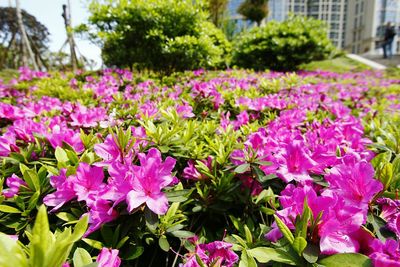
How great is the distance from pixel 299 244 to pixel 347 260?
0.36ft

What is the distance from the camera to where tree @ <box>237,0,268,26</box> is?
2169cm

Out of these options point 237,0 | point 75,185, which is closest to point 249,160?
point 75,185

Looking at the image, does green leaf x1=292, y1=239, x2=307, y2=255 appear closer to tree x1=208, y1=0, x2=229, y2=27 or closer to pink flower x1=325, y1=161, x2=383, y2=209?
pink flower x1=325, y1=161, x2=383, y2=209

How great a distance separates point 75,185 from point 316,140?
1.03 meters

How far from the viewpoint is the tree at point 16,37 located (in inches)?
501

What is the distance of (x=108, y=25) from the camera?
600 cm

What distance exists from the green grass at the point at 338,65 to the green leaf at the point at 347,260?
1310cm

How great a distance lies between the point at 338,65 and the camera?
14477mm

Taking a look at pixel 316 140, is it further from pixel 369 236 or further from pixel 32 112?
pixel 32 112

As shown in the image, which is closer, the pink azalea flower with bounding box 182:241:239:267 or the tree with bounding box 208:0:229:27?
the pink azalea flower with bounding box 182:241:239:267

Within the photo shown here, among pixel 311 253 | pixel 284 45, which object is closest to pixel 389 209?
pixel 311 253

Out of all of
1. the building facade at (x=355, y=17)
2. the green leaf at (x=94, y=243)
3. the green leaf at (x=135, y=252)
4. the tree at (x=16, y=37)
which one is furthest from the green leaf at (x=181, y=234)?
the building facade at (x=355, y=17)

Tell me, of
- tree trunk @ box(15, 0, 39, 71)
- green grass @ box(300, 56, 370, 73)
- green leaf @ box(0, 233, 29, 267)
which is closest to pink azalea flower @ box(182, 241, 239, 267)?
green leaf @ box(0, 233, 29, 267)

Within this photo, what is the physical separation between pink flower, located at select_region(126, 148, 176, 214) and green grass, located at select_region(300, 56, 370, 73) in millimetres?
13010
